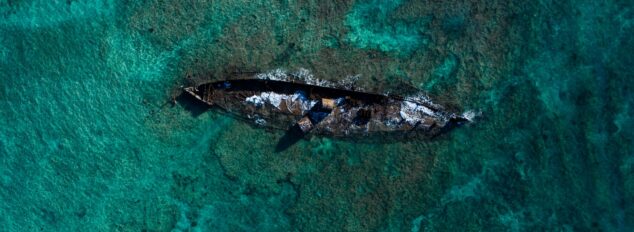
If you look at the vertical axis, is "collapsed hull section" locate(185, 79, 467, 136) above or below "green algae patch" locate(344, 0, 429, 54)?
below

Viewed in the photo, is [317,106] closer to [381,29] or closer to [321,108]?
[321,108]

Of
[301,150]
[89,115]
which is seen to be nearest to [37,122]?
[89,115]

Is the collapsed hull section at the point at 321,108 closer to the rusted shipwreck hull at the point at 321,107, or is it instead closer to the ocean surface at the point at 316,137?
the rusted shipwreck hull at the point at 321,107

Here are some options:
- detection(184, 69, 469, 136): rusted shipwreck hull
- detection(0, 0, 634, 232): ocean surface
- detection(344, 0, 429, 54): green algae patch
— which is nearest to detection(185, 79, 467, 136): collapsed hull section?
detection(184, 69, 469, 136): rusted shipwreck hull

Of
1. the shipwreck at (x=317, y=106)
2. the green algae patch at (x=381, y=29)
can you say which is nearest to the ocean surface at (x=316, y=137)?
the green algae patch at (x=381, y=29)

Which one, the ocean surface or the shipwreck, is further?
the shipwreck

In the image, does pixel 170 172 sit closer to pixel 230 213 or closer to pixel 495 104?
pixel 230 213

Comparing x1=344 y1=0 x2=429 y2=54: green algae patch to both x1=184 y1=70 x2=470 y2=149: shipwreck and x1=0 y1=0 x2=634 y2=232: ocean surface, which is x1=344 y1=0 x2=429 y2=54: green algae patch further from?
x1=184 y1=70 x2=470 y2=149: shipwreck
